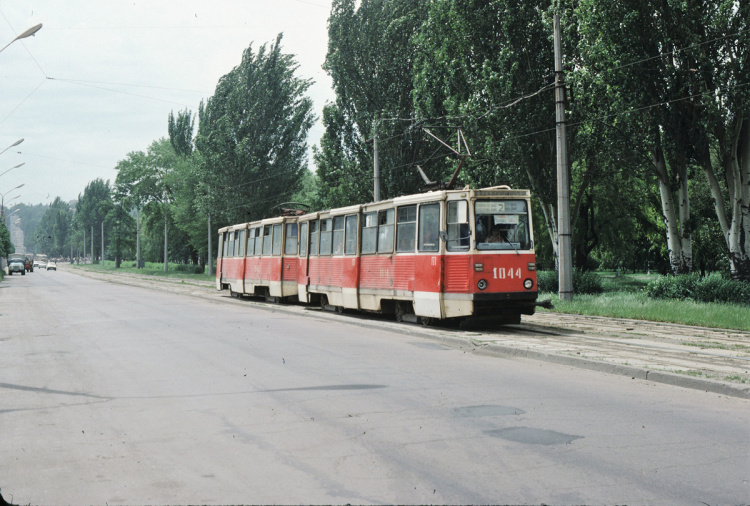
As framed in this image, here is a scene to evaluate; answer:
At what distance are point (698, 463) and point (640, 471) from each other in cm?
54

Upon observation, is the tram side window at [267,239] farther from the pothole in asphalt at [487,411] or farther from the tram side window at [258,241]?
the pothole in asphalt at [487,411]

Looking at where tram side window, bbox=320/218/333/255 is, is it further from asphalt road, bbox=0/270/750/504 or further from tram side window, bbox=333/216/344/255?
asphalt road, bbox=0/270/750/504

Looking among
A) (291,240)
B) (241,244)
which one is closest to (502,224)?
(291,240)

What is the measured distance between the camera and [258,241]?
101 ft

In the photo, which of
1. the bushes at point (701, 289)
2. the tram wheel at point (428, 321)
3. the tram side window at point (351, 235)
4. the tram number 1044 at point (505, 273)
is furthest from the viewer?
the tram side window at point (351, 235)

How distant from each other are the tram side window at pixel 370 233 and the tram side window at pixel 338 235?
1609 millimetres

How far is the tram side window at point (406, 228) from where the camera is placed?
1812cm

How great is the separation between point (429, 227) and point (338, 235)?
5.83 meters

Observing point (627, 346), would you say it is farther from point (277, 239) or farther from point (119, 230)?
point (119, 230)

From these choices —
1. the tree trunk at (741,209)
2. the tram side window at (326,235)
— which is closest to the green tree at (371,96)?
the tram side window at (326,235)

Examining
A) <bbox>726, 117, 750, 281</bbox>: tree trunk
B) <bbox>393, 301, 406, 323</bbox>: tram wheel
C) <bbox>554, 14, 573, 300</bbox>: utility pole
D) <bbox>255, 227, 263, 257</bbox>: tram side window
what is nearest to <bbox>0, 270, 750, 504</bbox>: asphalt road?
<bbox>393, 301, 406, 323</bbox>: tram wheel

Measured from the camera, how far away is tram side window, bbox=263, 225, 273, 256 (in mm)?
29242

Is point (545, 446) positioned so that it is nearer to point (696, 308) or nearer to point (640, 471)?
point (640, 471)

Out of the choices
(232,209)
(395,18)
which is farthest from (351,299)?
(232,209)
